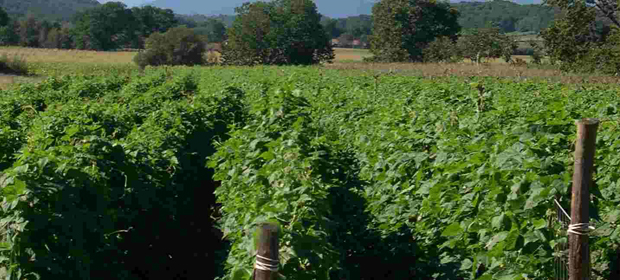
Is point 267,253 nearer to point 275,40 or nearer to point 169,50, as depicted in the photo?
point 275,40

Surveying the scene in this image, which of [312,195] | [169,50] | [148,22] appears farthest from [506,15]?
[312,195]

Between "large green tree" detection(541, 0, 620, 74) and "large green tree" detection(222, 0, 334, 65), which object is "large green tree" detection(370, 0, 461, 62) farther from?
"large green tree" detection(541, 0, 620, 74)

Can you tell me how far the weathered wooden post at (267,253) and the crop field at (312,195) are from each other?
0.91 m

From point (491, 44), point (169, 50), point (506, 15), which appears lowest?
point (169, 50)

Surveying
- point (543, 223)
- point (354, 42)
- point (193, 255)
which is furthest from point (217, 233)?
point (354, 42)

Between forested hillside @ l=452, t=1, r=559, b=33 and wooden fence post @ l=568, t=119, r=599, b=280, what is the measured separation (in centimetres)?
11559

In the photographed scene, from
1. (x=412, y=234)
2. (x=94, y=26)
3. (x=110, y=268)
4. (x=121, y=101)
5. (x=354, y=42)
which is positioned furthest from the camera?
(x=354, y=42)

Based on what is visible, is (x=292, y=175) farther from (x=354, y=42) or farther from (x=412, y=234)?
(x=354, y=42)

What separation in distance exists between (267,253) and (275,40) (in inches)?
2311

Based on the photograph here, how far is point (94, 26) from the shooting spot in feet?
341

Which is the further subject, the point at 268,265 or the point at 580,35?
the point at 580,35

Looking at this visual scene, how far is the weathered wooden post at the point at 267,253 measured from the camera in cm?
257

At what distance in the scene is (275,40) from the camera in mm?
60250

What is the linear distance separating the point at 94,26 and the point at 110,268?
107 m
